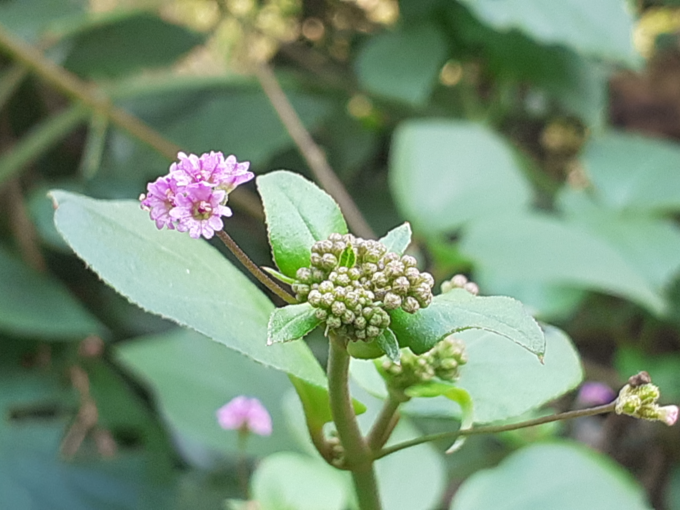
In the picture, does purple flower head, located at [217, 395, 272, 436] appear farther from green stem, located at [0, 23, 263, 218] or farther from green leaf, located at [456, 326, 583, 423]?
green stem, located at [0, 23, 263, 218]

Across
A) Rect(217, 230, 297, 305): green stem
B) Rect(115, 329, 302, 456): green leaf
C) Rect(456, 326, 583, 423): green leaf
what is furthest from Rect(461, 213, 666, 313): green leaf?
Rect(217, 230, 297, 305): green stem

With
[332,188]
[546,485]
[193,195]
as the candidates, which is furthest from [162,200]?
[332,188]

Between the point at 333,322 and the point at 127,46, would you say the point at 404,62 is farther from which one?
the point at 333,322

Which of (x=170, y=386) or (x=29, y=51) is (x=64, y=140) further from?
(x=170, y=386)

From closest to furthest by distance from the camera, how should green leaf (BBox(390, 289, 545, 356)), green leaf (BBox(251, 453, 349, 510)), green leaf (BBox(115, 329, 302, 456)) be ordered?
green leaf (BBox(390, 289, 545, 356))
green leaf (BBox(251, 453, 349, 510))
green leaf (BBox(115, 329, 302, 456))

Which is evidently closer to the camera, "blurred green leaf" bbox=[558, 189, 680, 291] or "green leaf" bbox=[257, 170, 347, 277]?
"green leaf" bbox=[257, 170, 347, 277]

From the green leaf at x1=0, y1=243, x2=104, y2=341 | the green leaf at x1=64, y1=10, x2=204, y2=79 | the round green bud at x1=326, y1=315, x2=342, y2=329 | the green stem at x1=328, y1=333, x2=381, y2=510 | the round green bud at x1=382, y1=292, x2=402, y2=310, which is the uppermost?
the green leaf at x1=64, y1=10, x2=204, y2=79

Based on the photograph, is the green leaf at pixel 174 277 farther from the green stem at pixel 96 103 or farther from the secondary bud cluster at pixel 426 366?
the green stem at pixel 96 103
